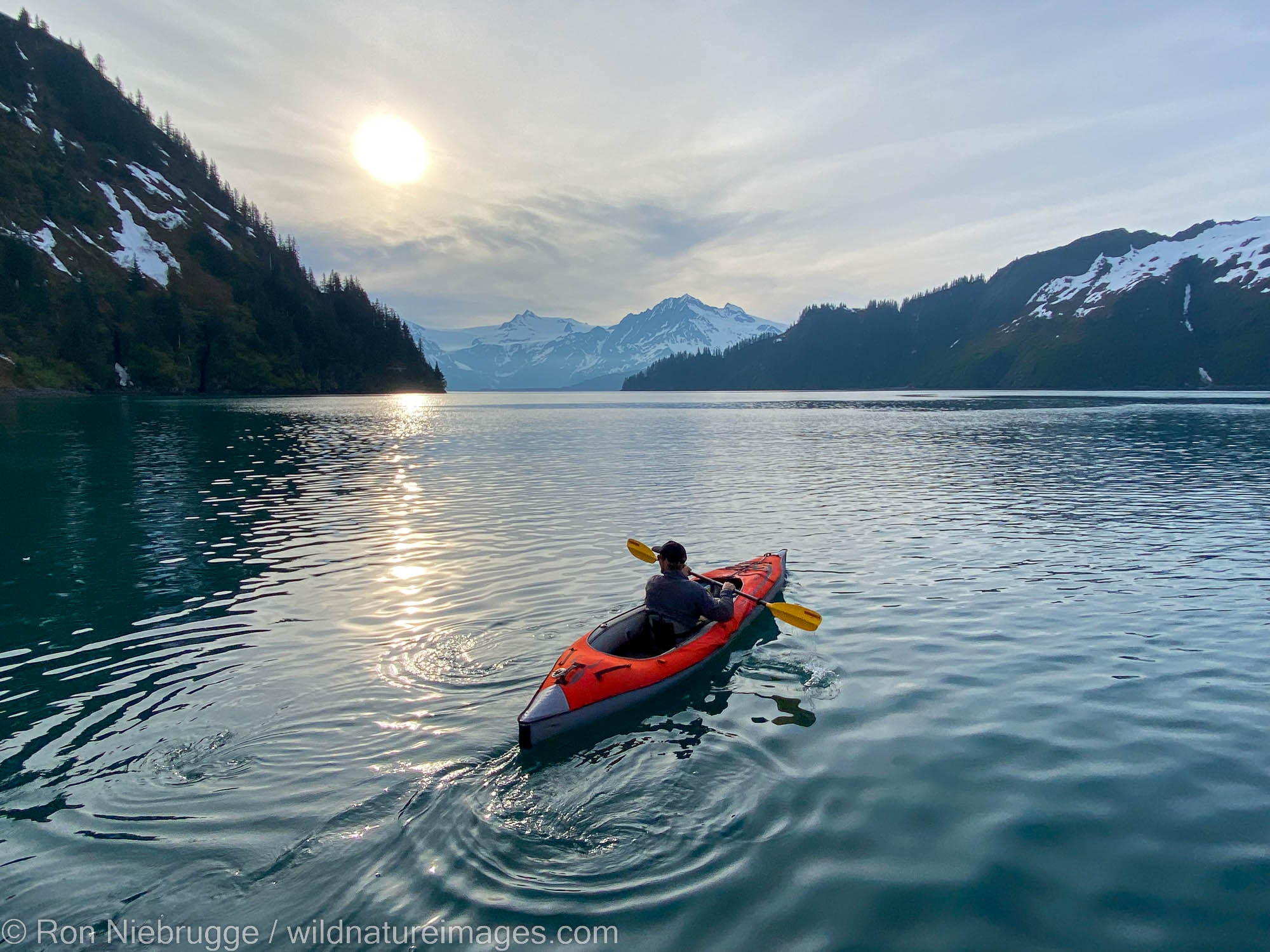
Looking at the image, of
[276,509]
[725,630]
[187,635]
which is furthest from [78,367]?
[725,630]

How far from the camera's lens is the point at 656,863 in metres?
7.50

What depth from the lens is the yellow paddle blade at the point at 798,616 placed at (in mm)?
13695

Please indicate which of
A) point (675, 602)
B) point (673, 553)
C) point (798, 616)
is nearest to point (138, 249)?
point (673, 553)

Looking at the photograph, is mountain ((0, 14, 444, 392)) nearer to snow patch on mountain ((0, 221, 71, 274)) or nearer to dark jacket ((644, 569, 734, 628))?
snow patch on mountain ((0, 221, 71, 274))

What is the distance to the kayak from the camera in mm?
10102

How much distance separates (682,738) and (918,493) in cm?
2561

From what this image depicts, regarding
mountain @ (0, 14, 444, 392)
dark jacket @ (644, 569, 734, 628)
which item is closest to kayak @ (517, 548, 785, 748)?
dark jacket @ (644, 569, 734, 628)

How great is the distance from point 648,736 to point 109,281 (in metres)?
187

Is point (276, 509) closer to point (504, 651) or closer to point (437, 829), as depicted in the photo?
point (504, 651)

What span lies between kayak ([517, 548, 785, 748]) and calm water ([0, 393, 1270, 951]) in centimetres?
42

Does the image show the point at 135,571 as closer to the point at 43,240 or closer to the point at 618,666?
the point at 618,666

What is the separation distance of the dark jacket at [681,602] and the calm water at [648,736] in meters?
1.29

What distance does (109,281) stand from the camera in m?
150

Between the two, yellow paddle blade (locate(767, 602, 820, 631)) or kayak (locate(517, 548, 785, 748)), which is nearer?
Result: kayak (locate(517, 548, 785, 748))
